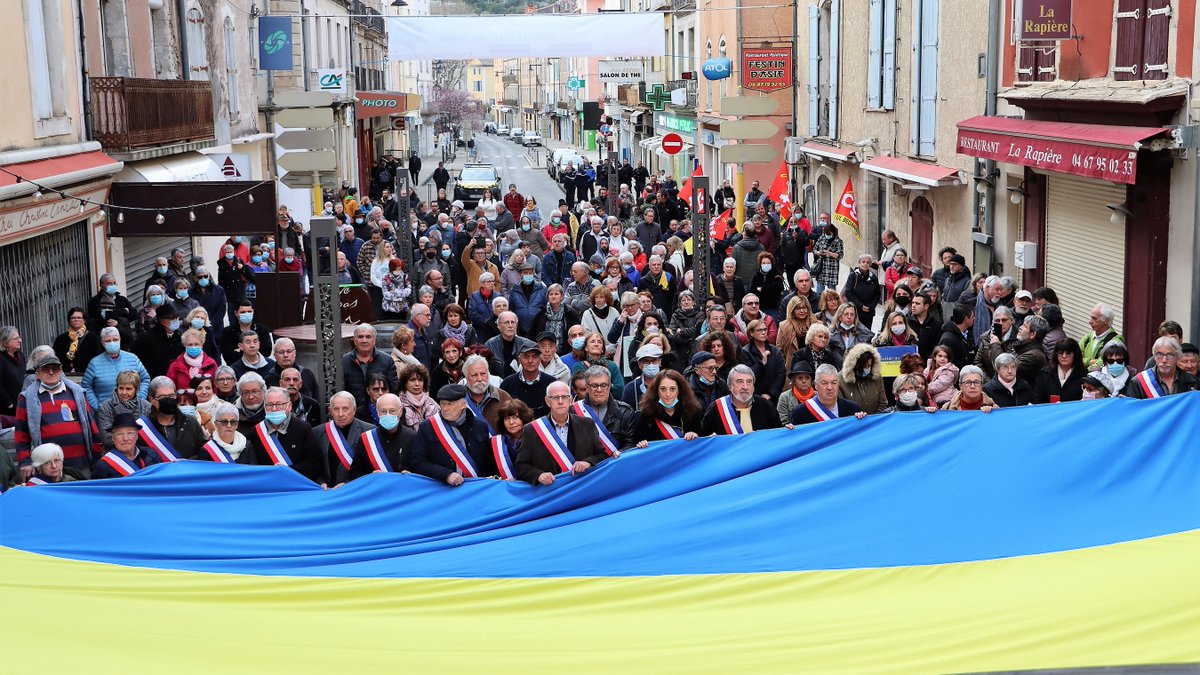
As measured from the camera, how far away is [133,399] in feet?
37.6

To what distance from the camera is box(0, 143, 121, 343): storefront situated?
16.5 metres

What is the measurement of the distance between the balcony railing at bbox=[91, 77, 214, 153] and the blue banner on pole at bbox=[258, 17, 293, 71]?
19.2 feet

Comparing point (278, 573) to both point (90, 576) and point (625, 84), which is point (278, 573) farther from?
point (625, 84)

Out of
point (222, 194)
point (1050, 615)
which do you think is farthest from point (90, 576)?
point (222, 194)

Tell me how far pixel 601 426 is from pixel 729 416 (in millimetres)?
891

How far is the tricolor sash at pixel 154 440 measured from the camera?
10188 millimetres

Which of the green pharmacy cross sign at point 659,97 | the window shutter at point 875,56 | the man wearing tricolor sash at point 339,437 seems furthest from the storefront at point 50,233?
the green pharmacy cross sign at point 659,97

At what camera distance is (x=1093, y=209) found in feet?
58.9

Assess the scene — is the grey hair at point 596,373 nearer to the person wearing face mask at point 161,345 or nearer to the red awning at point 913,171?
the person wearing face mask at point 161,345

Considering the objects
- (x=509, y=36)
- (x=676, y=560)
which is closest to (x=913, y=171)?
(x=509, y=36)

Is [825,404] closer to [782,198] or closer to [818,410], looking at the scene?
[818,410]

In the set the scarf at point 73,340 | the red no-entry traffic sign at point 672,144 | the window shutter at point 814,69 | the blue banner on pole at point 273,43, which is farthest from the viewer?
the window shutter at point 814,69

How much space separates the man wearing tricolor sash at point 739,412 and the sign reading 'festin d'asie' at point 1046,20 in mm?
9166

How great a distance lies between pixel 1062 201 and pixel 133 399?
40.7ft
